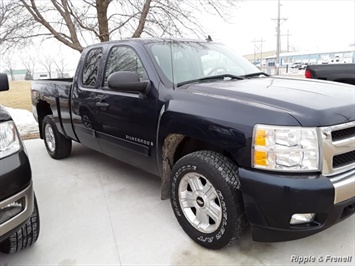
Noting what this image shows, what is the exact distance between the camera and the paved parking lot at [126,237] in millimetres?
2533

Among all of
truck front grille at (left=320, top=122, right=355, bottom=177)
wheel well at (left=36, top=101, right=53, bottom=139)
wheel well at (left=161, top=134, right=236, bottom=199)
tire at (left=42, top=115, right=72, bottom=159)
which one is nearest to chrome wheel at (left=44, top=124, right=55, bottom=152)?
tire at (left=42, top=115, right=72, bottom=159)

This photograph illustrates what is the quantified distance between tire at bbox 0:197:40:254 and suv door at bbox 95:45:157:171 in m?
1.15

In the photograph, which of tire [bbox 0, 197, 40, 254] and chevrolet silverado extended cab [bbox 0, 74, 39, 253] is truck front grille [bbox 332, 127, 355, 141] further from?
tire [bbox 0, 197, 40, 254]

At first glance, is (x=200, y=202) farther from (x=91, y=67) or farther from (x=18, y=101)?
(x=18, y=101)

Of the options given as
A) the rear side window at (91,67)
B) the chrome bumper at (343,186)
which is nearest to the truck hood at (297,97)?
the chrome bumper at (343,186)

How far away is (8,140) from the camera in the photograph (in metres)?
2.18

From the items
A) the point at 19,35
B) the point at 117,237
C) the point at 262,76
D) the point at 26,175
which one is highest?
the point at 19,35

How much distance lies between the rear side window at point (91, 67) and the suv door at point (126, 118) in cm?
25

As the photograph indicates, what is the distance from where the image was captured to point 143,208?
341 centimetres

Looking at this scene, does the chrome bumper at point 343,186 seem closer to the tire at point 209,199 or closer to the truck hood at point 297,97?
the truck hood at point 297,97

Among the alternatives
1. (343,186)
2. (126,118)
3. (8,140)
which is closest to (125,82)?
(126,118)

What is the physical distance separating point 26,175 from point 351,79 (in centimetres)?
552

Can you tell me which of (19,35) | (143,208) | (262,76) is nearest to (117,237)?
(143,208)

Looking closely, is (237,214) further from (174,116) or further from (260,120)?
(174,116)
